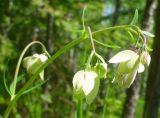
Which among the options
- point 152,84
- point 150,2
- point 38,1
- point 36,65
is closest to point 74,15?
point 38,1

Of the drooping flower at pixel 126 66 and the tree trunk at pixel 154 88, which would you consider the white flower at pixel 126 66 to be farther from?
the tree trunk at pixel 154 88

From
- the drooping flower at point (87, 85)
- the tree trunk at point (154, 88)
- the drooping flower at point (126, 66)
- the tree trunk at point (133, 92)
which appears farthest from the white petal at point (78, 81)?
the tree trunk at point (133, 92)

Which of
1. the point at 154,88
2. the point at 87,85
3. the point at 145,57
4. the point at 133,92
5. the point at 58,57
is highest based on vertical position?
the point at 145,57

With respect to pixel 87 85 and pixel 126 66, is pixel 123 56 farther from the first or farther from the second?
pixel 87 85

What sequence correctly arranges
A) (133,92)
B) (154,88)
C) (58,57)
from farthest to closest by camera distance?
(58,57) < (133,92) < (154,88)

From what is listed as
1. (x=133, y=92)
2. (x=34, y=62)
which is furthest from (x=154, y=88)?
(x=133, y=92)

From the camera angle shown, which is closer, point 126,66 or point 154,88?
point 126,66

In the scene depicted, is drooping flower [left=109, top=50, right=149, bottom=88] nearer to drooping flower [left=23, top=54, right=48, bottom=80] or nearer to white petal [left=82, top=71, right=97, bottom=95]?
white petal [left=82, top=71, right=97, bottom=95]
